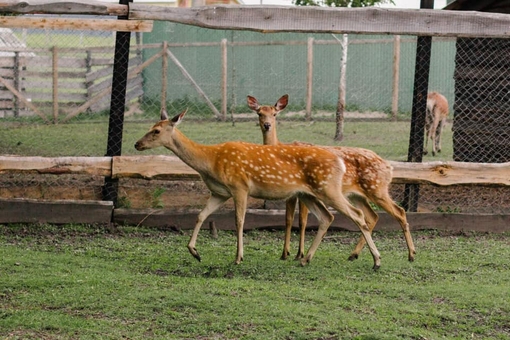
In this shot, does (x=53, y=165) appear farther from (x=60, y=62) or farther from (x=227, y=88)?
(x=60, y=62)

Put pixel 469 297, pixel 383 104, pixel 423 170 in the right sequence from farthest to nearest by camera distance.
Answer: pixel 383 104
pixel 423 170
pixel 469 297

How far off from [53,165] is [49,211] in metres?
0.46

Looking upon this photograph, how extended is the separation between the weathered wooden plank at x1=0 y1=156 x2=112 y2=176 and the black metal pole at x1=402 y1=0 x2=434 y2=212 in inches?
127

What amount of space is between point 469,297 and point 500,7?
6154mm

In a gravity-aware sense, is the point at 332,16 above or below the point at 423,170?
above

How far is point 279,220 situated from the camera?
960 centimetres

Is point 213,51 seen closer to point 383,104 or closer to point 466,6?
point 383,104

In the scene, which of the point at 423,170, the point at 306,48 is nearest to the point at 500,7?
the point at 423,170

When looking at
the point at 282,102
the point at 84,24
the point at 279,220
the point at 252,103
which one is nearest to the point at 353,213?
the point at 279,220

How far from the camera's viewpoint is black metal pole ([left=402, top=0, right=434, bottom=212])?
9898 mm

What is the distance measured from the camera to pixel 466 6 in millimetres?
12484

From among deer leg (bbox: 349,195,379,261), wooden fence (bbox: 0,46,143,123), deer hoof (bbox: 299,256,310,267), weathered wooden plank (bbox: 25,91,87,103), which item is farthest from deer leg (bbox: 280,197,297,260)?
weathered wooden plank (bbox: 25,91,87,103)

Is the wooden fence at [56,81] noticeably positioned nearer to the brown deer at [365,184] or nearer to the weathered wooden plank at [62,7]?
the weathered wooden plank at [62,7]

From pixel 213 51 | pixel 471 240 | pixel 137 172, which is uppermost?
pixel 213 51
